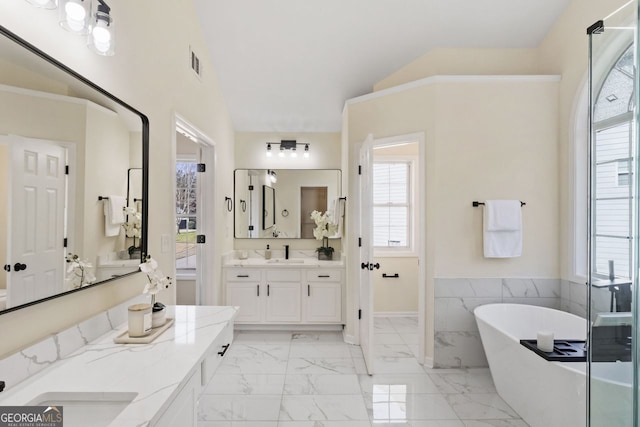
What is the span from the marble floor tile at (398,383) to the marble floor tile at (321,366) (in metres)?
0.19

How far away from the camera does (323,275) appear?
11.9ft

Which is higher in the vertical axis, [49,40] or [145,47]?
[145,47]

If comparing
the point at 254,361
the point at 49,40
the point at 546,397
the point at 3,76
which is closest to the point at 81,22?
the point at 49,40

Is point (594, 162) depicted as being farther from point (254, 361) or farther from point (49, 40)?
point (254, 361)

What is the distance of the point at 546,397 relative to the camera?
75.8 inches

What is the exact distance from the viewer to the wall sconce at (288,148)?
13.5 ft

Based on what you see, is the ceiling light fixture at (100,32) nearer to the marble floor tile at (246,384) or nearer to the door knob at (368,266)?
the door knob at (368,266)

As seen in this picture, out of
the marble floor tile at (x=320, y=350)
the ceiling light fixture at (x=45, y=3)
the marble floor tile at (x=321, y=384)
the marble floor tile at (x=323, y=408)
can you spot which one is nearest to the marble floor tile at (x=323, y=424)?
the marble floor tile at (x=323, y=408)

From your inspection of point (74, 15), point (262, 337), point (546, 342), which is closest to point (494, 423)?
point (546, 342)

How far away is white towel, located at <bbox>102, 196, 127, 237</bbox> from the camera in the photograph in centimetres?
150

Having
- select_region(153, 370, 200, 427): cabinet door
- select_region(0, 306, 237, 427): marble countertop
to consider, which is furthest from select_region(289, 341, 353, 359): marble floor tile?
select_region(153, 370, 200, 427): cabinet door

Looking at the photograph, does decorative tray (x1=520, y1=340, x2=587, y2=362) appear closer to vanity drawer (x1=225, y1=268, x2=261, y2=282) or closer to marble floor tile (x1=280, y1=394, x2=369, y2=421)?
marble floor tile (x1=280, y1=394, x2=369, y2=421)

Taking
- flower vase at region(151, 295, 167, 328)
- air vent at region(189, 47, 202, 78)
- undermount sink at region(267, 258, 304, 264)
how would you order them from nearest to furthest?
flower vase at region(151, 295, 167, 328), air vent at region(189, 47, 202, 78), undermount sink at region(267, 258, 304, 264)

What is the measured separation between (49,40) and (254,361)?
9.07 ft
